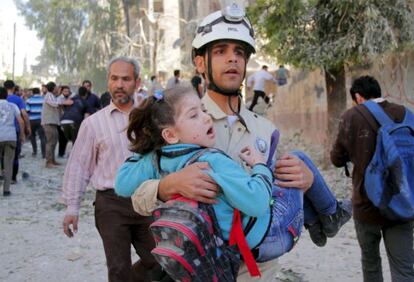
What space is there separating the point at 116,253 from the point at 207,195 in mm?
1965

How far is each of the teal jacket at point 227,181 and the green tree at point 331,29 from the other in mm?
6671

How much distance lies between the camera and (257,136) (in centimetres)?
→ 240

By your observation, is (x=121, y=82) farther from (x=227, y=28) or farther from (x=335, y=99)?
(x=335, y=99)

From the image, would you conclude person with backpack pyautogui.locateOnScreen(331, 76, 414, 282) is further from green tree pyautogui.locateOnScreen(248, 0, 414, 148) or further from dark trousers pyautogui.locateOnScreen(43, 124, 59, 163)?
dark trousers pyautogui.locateOnScreen(43, 124, 59, 163)

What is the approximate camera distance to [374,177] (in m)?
3.76

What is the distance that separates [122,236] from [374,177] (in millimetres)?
1827

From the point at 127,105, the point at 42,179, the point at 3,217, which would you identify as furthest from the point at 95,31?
the point at 127,105

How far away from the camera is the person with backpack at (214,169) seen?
6.32 feet

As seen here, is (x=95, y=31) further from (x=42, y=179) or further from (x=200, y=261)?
(x=200, y=261)

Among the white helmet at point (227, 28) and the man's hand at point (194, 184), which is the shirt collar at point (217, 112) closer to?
the white helmet at point (227, 28)

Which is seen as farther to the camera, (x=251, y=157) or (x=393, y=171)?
(x=393, y=171)

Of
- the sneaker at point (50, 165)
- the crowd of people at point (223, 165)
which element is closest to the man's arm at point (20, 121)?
the sneaker at point (50, 165)

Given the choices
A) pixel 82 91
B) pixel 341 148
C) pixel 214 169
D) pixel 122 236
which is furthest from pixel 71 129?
pixel 214 169

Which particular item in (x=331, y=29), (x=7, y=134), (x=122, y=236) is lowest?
(x=122, y=236)
